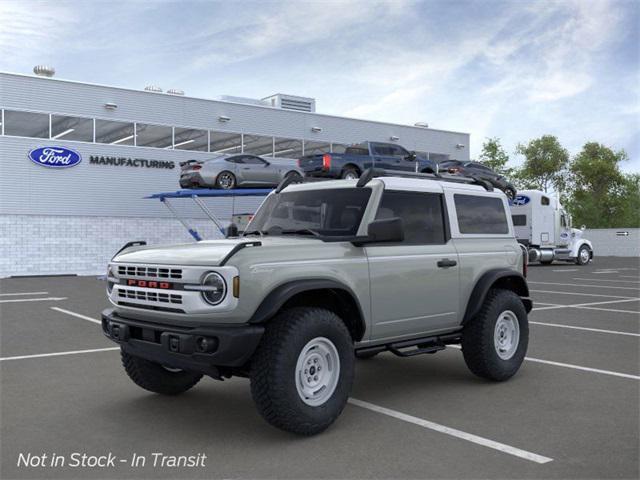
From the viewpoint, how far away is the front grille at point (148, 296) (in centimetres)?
479

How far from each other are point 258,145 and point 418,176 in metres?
27.0

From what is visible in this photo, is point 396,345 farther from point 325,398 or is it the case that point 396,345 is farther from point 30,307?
point 30,307

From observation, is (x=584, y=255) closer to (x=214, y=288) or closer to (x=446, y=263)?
(x=446, y=263)

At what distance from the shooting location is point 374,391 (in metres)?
6.20

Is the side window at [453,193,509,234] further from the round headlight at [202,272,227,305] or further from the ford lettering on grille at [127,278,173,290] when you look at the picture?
the ford lettering on grille at [127,278,173,290]

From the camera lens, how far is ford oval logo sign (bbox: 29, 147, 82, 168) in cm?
2664

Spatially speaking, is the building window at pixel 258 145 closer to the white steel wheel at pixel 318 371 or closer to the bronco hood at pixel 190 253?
the bronco hood at pixel 190 253

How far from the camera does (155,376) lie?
231 inches

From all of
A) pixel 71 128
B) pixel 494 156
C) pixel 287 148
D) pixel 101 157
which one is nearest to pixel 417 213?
pixel 101 157

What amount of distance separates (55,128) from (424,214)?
24.6 m

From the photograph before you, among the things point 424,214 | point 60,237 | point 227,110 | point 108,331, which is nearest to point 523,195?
point 227,110

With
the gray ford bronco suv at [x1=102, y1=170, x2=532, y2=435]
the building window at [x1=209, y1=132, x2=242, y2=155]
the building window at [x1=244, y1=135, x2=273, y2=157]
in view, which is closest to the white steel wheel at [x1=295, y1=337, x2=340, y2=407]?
the gray ford bronco suv at [x1=102, y1=170, x2=532, y2=435]

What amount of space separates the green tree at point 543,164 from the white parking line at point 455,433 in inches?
2773

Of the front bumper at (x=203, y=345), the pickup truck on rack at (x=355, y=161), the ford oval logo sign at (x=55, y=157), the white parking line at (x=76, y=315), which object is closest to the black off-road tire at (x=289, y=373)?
the front bumper at (x=203, y=345)
